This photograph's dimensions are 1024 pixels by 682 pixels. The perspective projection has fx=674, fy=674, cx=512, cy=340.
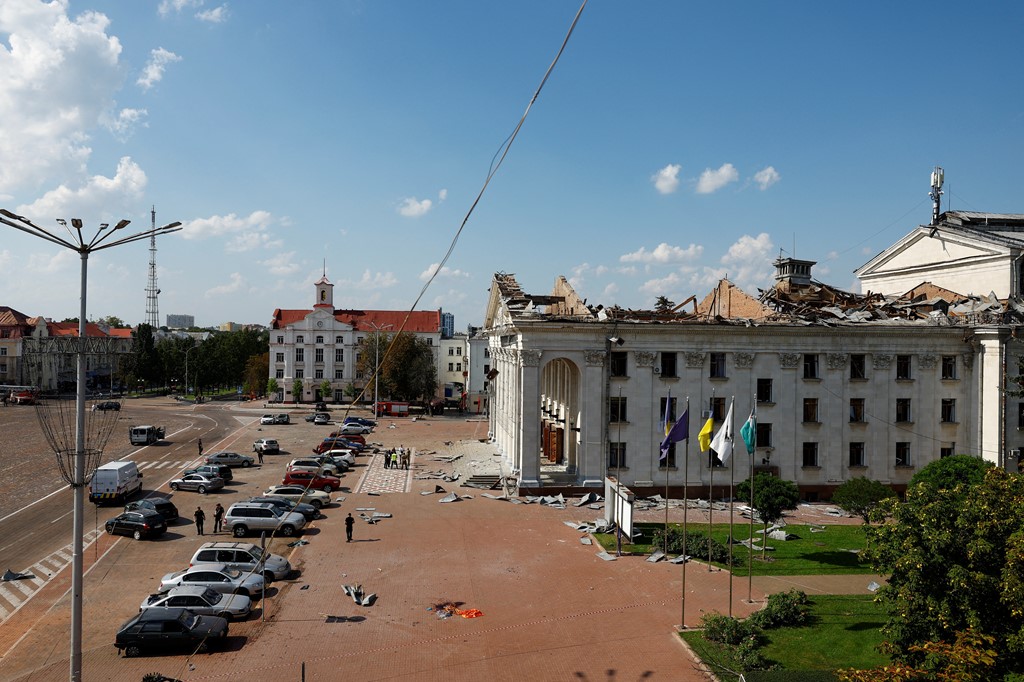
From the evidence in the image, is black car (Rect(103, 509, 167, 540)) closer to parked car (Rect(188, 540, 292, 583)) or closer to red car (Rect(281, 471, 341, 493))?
parked car (Rect(188, 540, 292, 583))

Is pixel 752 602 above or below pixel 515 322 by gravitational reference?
below

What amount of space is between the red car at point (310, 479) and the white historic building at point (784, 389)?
12.1 meters

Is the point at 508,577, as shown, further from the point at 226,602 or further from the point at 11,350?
the point at 11,350

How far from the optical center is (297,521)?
33688 mm

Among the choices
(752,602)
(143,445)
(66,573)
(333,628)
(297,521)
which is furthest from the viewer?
(143,445)

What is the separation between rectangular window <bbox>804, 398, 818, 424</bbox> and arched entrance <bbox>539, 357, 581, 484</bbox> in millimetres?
14733

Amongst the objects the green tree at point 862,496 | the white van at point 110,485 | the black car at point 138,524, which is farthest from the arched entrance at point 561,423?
the white van at point 110,485

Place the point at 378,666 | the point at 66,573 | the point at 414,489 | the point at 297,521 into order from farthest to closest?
the point at 414,489 → the point at 297,521 → the point at 66,573 → the point at 378,666

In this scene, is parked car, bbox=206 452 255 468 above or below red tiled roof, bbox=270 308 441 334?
below

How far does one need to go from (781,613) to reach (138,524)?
28198mm

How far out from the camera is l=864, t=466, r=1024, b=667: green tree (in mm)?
14188

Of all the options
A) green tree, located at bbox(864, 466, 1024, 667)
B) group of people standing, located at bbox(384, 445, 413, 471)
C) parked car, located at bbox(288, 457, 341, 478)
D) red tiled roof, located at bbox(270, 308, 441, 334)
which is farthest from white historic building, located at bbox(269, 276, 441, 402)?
green tree, located at bbox(864, 466, 1024, 667)

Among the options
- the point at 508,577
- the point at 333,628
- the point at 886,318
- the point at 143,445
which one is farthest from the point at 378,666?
the point at 143,445

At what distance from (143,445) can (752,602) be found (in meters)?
55.0
